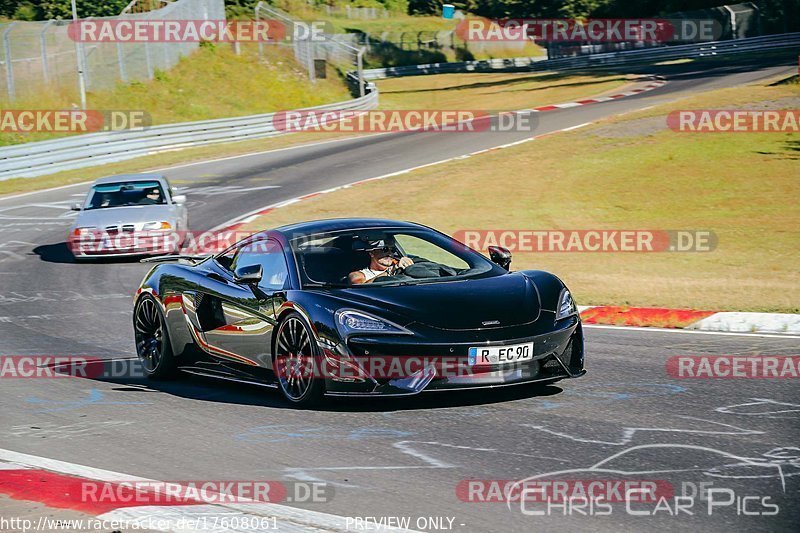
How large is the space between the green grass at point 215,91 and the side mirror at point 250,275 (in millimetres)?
30485

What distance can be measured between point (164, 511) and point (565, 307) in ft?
12.2

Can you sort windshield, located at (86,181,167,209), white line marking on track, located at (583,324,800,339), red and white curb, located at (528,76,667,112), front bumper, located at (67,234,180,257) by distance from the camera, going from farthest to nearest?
→ red and white curb, located at (528,76,667,112) < windshield, located at (86,181,167,209) < front bumper, located at (67,234,180,257) < white line marking on track, located at (583,324,800,339)

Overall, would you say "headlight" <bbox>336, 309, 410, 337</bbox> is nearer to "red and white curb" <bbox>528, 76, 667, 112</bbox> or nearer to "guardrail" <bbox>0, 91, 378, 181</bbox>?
"guardrail" <bbox>0, 91, 378, 181</bbox>

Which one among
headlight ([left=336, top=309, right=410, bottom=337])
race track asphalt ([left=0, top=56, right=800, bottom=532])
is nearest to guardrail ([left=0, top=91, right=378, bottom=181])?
race track asphalt ([left=0, top=56, right=800, bottom=532])

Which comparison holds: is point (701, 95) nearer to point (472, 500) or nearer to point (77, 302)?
point (77, 302)

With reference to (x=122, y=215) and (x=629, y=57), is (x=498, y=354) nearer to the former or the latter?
(x=122, y=215)

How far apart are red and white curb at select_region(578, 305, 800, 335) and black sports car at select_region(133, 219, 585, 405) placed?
3123 millimetres

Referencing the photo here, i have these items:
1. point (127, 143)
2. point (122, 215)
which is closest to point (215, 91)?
point (127, 143)

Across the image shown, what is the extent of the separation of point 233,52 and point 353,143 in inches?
709

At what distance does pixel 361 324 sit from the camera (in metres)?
7.65

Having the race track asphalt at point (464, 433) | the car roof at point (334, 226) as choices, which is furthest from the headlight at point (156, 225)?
the car roof at point (334, 226)

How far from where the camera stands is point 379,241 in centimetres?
887

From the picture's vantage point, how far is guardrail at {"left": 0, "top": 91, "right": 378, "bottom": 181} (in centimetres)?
3234

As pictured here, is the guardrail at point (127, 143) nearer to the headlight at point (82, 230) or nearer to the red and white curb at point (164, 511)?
the headlight at point (82, 230)
